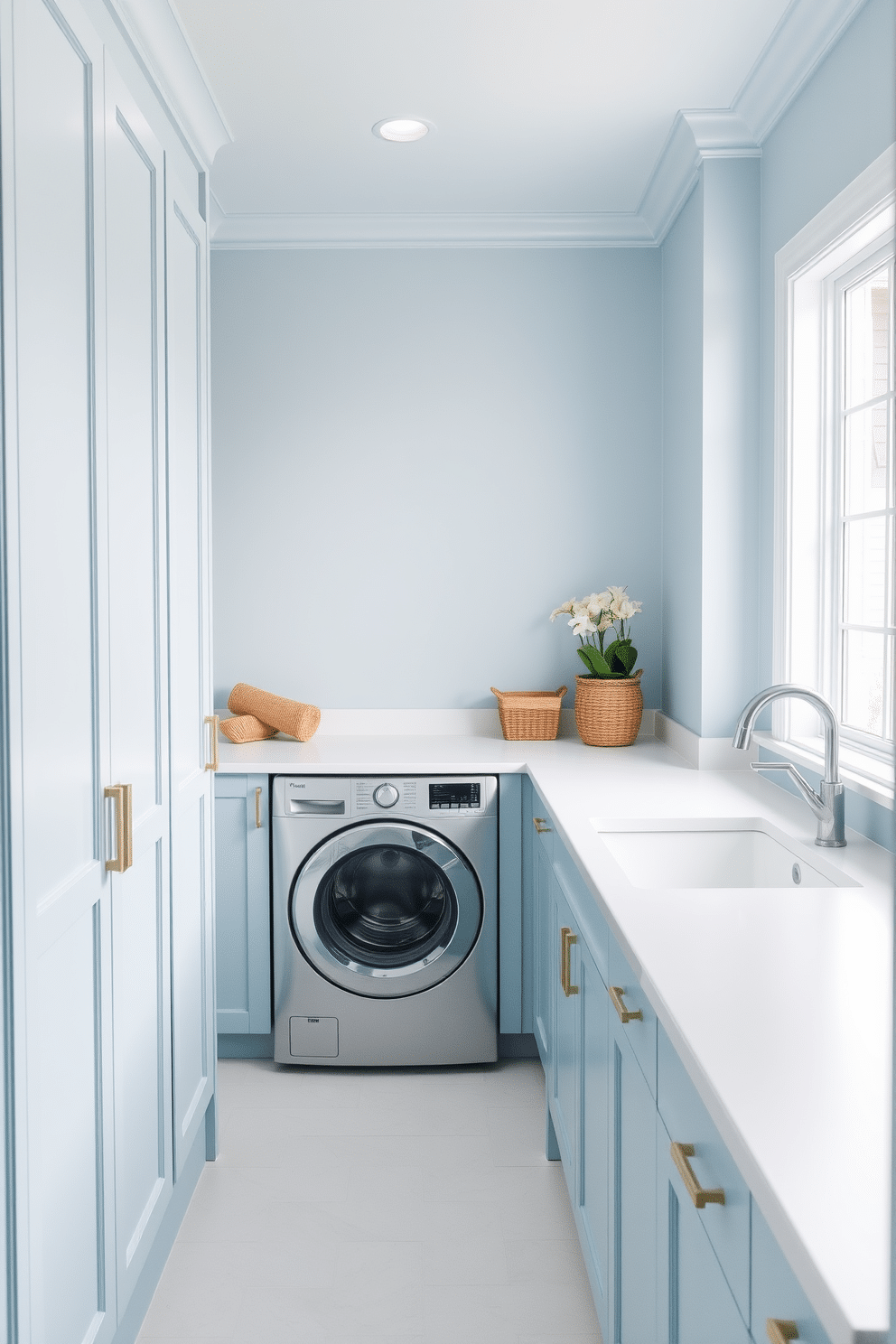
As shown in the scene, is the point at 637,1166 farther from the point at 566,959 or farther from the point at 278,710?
the point at 278,710

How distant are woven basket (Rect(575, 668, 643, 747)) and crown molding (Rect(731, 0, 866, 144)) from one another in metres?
1.53

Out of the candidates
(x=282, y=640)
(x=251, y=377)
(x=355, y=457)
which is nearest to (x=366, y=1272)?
(x=282, y=640)

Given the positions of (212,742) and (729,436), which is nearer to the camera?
(212,742)

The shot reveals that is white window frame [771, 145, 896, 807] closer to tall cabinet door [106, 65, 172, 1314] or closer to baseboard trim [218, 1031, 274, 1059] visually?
tall cabinet door [106, 65, 172, 1314]

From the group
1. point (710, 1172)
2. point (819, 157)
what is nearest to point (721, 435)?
point (819, 157)

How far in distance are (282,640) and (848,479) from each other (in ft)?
6.02

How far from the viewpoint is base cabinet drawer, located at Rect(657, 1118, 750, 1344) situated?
968 millimetres

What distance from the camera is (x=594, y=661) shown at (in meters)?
3.13

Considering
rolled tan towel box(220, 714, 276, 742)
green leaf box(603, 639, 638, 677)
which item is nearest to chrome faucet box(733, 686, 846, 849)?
green leaf box(603, 639, 638, 677)

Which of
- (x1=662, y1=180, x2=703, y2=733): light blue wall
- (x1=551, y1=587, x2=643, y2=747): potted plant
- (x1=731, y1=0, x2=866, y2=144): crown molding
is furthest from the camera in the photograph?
(x1=551, y1=587, x2=643, y2=747): potted plant

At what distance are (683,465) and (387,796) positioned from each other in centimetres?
131

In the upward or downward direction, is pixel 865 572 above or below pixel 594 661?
above

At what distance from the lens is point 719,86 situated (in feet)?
7.96

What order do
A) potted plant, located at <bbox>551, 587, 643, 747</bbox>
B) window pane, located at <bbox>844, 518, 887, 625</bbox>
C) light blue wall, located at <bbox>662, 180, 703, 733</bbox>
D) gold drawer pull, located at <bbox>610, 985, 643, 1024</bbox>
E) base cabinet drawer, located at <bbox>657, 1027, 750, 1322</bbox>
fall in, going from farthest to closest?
1. potted plant, located at <bbox>551, 587, 643, 747</bbox>
2. light blue wall, located at <bbox>662, 180, 703, 733</bbox>
3. window pane, located at <bbox>844, 518, 887, 625</bbox>
4. gold drawer pull, located at <bbox>610, 985, 643, 1024</bbox>
5. base cabinet drawer, located at <bbox>657, 1027, 750, 1322</bbox>
